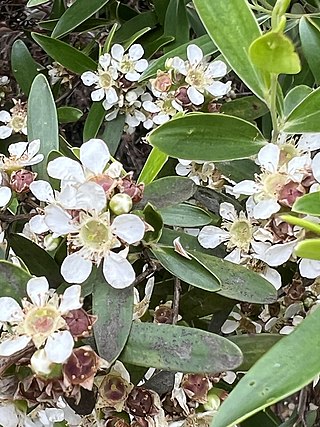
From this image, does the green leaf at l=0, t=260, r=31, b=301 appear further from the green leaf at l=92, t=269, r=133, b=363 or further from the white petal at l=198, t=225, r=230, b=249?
the white petal at l=198, t=225, r=230, b=249

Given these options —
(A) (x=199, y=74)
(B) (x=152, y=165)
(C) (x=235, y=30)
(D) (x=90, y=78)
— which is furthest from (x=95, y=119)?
(C) (x=235, y=30)

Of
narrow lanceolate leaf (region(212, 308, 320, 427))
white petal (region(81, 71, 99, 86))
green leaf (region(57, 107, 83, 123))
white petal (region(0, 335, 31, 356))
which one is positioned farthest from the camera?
green leaf (region(57, 107, 83, 123))

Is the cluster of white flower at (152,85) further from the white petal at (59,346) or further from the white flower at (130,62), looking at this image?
the white petal at (59,346)

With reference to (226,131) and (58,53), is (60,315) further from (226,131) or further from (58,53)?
(58,53)

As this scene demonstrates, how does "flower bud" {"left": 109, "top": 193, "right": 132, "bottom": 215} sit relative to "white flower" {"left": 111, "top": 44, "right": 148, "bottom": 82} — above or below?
above

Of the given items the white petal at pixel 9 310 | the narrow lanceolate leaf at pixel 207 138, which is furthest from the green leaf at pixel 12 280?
the narrow lanceolate leaf at pixel 207 138

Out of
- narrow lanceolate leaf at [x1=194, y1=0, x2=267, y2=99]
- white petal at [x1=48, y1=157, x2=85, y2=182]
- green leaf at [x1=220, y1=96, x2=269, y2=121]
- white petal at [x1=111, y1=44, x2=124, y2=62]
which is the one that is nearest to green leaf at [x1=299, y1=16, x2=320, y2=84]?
green leaf at [x1=220, y1=96, x2=269, y2=121]

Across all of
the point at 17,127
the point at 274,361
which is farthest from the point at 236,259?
the point at 17,127
